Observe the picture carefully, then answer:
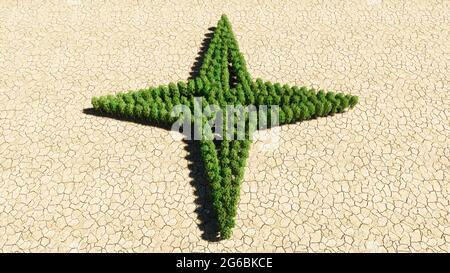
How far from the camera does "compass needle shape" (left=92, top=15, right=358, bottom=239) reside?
1309cm

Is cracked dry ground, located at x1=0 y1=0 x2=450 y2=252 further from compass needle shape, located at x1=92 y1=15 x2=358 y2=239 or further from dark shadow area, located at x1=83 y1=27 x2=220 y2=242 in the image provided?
compass needle shape, located at x1=92 y1=15 x2=358 y2=239

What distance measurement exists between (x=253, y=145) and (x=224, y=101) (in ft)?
7.16

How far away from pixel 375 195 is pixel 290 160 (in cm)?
301

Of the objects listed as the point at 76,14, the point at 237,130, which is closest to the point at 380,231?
the point at 237,130

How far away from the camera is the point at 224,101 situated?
577 inches

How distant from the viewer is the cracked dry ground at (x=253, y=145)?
11.8 m

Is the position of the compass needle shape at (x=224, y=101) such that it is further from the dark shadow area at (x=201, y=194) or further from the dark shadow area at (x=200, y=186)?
the dark shadow area at (x=201, y=194)

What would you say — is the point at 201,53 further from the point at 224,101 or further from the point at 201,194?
the point at 201,194

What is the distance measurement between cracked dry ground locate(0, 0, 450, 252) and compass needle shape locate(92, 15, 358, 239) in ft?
1.76

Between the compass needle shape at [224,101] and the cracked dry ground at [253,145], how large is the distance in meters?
0.54

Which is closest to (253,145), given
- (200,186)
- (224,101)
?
(224,101)

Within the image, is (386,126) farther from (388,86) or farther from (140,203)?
(140,203)

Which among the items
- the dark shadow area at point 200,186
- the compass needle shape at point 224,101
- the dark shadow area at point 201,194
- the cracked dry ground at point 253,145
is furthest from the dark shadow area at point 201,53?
the dark shadow area at point 201,194

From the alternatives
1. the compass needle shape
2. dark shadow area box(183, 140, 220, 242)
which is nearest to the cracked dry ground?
dark shadow area box(183, 140, 220, 242)
